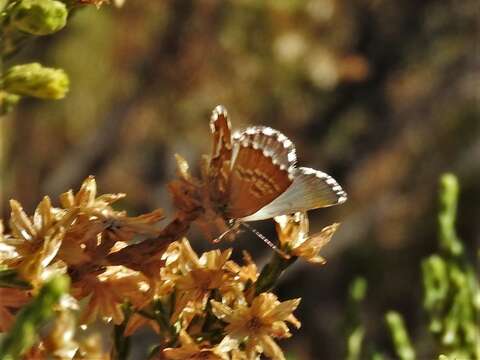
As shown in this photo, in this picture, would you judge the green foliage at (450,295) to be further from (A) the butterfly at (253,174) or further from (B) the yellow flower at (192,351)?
(B) the yellow flower at (192,351)

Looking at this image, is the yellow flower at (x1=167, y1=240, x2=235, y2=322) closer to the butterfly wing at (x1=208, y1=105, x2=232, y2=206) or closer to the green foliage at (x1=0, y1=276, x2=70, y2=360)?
the butterfly wing at (x1=208, y1=105, x2=232, y2=206)

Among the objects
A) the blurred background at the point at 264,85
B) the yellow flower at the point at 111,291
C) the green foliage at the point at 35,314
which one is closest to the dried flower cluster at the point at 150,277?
the yellow flower at the point at 111,291

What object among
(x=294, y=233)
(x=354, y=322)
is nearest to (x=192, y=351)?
(x=294, y=233)

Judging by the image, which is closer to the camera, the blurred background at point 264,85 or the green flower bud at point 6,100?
the green flower bud at point 6,100

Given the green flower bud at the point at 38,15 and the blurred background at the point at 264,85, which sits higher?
the green flower bud at the point at 38,15

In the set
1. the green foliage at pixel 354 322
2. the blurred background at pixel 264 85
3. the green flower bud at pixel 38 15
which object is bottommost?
the blurred background at pixel 264 85

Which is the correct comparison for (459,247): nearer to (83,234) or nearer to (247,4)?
(83,234)
